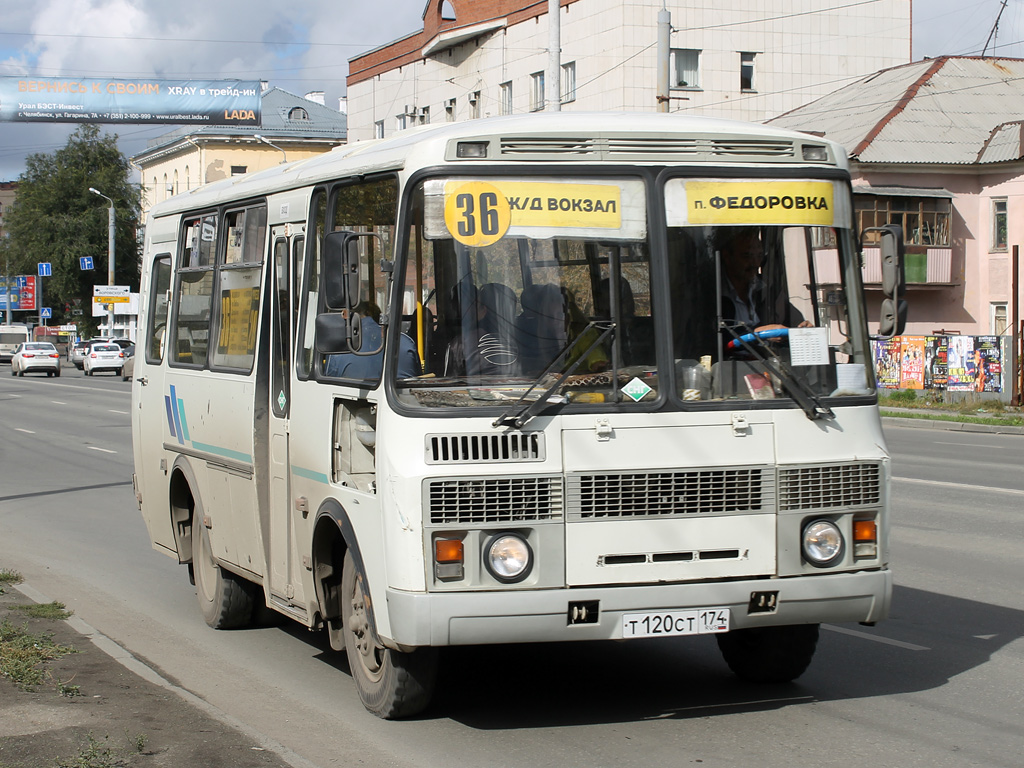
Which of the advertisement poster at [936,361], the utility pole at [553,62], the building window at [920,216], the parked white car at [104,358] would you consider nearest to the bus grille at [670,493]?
the utility pole at [553,62]

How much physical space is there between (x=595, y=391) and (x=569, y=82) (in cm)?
4998

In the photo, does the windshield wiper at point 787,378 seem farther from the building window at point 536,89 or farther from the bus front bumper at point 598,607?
the building window at point 536,89

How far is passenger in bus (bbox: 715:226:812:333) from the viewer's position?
579cm

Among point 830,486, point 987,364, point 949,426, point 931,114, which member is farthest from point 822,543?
point 931,114

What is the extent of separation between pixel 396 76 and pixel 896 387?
121 ft

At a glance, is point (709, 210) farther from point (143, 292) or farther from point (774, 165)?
point (143, 292)

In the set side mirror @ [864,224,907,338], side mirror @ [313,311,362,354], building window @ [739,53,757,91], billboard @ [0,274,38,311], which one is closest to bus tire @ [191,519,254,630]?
side mirror @ [313,311,362,354]

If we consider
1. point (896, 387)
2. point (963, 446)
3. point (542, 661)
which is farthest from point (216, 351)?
point (896, 387)

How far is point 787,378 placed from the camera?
5.82m

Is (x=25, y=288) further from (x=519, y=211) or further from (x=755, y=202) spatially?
(x=755, y=202)

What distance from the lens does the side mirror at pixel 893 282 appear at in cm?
600

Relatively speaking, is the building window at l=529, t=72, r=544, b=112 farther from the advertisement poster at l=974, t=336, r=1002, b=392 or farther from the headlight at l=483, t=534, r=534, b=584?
the headlight at l=483, t=534, r=534, b=584

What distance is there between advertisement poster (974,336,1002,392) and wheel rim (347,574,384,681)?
31909mm

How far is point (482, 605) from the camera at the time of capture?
212 inches
